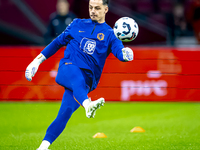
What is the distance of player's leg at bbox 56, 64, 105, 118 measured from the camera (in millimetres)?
3565

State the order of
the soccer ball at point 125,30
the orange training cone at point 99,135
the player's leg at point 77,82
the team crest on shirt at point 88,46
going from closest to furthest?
1. the player's leg at point 77,82
2. the soccer ball at point 125,30
3. the team crest on shirt at point 88,46
4. the orange training cone at point 99,135

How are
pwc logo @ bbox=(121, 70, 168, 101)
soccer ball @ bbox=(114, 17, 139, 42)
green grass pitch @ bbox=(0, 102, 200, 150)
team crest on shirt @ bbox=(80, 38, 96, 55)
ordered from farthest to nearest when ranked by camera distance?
pwc logo @ bbox=(121, 70, 168, 101), green grass pitch @ bbox=(0, 102, 200, 150), team crest on shirt @ bbox=(80, 38, 96, 55), soccer ball @ bbox=(114, 17, 139, 42)

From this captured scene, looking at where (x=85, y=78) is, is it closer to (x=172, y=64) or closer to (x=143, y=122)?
(x=143, y=122)

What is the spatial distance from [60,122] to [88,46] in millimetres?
904

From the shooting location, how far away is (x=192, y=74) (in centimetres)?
818

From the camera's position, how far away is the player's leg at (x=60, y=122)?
3920 mm

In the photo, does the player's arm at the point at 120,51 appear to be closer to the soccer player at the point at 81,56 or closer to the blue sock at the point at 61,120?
the soccer player at the point at 81,56

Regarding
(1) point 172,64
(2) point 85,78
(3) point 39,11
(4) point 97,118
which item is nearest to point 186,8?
(3) point 39,11

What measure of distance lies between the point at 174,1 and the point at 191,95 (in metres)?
7.35

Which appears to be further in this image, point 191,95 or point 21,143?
point 191,95

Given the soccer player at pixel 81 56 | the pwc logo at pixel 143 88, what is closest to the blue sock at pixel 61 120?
the soccer player at pixel 81 56

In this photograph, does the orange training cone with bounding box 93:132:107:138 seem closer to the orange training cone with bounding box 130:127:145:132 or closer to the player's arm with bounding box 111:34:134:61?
the orange training cone with bounding box 130:127:145:132

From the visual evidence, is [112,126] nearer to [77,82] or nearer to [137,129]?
[137,129]

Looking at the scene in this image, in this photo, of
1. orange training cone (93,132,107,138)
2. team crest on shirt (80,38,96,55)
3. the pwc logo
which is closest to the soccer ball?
team crest on shirt (80,38,96,55)
